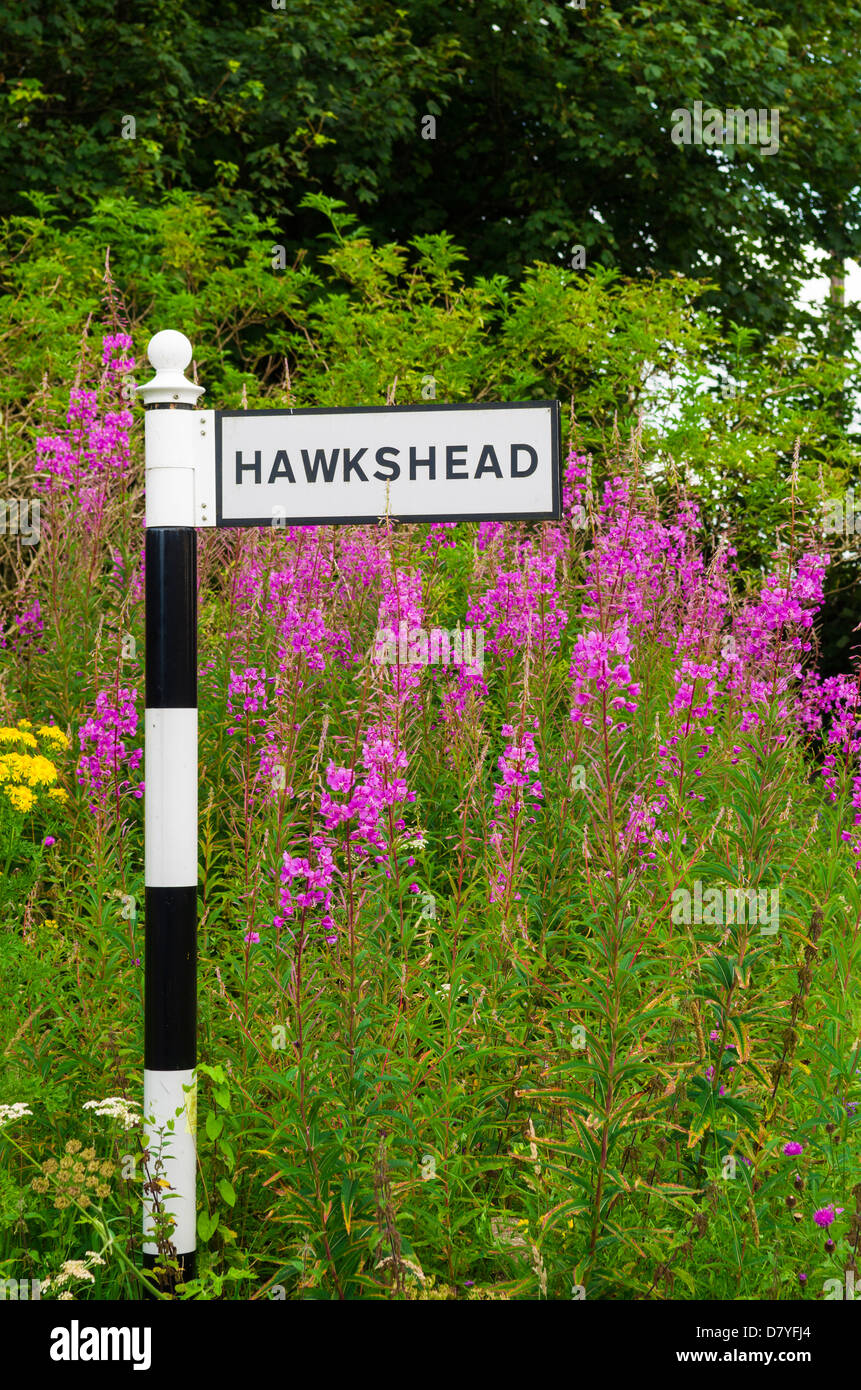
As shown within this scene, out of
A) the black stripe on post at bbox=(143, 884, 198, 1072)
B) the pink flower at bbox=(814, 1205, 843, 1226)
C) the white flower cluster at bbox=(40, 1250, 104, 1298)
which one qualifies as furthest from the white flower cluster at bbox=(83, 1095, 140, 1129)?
the pink flower at bbox=(814, 1205, 843, 1226)

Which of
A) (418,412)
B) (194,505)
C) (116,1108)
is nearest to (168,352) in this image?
(194,505)

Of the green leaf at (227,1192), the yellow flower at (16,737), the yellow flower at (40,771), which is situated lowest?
the green leaf at (227,1192)

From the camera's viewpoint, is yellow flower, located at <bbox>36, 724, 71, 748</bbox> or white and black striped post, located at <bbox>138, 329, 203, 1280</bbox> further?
yellow flower, located at <bbox>36, 724, 71, 748</bbox>

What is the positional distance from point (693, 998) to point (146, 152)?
34.8ft

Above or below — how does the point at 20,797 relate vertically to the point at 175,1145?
above

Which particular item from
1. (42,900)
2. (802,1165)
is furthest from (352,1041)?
(42,900)

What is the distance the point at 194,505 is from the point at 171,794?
683 mm

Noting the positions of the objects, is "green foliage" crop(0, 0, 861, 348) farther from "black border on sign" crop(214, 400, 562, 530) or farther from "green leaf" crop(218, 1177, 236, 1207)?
"green leaf" crop(218, 1177, 236, 1207)

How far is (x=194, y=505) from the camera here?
2.98 metres

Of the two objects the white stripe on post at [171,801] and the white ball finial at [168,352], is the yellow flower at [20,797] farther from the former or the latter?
the white ball finial at [168,352]

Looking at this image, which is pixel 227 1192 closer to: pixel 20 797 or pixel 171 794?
pixel 171 794

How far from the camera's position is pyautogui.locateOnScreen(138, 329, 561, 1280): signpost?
283 cm

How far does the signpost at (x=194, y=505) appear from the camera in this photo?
283cm

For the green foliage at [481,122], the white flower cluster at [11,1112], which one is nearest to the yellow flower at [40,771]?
the white flower cluster at [11,1112]
